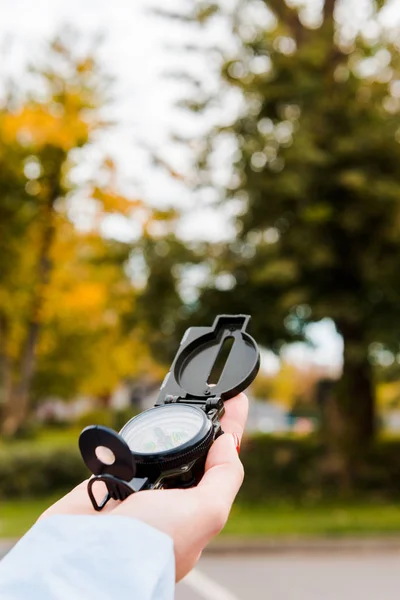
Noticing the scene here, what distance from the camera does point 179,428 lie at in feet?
4.10

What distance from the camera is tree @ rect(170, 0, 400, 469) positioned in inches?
434

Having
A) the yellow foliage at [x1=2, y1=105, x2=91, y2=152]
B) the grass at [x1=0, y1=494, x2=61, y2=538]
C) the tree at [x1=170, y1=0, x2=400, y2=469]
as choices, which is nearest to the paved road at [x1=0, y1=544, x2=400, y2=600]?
the grass at [x1=0, y1=494, x2=61, y2=538]

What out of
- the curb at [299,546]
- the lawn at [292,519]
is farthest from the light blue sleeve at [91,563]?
the lawn at [292,519]

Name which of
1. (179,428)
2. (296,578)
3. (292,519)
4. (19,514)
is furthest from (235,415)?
(19,514)

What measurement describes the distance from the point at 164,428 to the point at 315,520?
390 inches

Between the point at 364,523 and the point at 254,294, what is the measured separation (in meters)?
3.62

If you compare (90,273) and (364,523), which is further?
(90,273)

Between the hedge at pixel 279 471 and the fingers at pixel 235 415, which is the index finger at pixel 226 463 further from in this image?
the hedge at pixel 279 471

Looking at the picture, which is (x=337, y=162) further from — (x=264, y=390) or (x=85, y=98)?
(x=264, y=390)

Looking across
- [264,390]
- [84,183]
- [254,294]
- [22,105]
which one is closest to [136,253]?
[254,294]

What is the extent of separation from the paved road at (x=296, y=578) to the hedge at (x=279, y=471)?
3739 mm

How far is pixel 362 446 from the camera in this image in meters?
13.1

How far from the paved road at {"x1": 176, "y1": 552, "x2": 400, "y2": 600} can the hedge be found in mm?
3739

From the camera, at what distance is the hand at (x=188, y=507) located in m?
1.00
